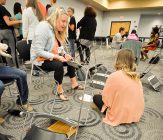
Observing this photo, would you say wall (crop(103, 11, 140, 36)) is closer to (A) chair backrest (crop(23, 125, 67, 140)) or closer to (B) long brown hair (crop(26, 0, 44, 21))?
(B) long brown hair (crop(26, 0, 44, 21))

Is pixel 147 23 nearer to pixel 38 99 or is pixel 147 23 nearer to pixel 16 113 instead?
pixel 38 99

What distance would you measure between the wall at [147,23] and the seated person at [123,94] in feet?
35.0

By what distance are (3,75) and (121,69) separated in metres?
1.18

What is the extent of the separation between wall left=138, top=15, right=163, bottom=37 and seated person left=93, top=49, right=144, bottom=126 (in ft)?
35.0

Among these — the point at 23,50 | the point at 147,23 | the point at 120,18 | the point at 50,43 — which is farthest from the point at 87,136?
the point at 147,23

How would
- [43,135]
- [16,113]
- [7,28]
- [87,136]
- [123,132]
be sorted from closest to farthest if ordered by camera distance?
1. [43,135]
2. [87,136]
3. [123,132]
4. [16,113]
5. [7,28]

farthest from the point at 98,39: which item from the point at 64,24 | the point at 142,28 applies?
the point at 142,28

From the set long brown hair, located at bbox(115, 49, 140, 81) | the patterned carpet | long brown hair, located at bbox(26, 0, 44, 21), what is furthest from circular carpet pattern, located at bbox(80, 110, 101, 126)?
long brown hair, located at bbox(26, 0, 44, 21)

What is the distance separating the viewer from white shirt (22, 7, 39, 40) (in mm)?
2545

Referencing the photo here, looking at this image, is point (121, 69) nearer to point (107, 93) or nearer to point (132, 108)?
point (107, 93)

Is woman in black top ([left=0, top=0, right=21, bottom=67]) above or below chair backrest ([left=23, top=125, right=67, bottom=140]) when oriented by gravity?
above

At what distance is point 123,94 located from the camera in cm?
162

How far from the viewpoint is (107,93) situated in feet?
5.54

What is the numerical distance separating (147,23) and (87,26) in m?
8.81
